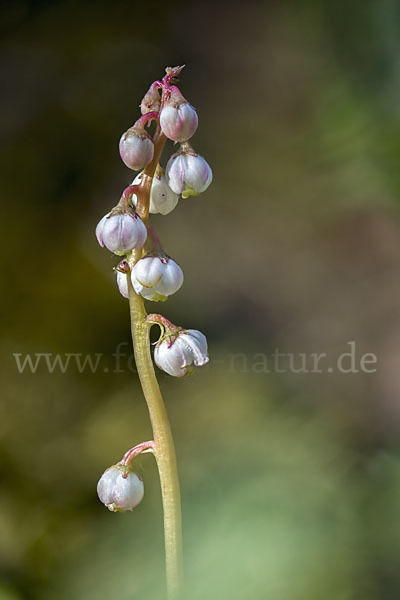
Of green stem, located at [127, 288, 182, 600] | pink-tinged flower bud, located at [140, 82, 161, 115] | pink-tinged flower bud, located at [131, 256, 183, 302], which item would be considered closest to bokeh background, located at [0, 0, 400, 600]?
green stem, located at [127, 288, 182, 600]

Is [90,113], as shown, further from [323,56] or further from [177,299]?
[323,56]

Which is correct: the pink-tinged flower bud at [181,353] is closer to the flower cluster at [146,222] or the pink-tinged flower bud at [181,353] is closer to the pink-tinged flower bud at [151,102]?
the flower cluster at [146,222]

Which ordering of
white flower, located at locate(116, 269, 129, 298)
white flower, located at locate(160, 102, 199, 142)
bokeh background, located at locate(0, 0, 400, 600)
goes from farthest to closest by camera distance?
bokeh background, located at locate(0, 0, 400, 600)
white flower, located at locate(116, 269, 129, 298)
white flower, located at locate(160, 102, 199, 142)

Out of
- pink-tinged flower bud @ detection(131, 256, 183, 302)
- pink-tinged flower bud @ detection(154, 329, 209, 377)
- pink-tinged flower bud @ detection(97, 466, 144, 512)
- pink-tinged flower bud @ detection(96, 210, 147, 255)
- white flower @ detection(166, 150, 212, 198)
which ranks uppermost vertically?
white flower @ detection(166, 150, 212, 198)

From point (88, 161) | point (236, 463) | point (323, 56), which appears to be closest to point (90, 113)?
point (88, 161)

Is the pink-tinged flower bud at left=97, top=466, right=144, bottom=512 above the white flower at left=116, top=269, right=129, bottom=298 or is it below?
below

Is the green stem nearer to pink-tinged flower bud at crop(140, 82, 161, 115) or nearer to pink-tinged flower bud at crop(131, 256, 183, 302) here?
pink-tinged flower bud at crop(131, 256, 183, 302)

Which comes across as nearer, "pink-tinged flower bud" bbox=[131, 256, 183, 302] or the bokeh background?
"pink-tinged flower bud" bbox=[131, 256, 183, 302]

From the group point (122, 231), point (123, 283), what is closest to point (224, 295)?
point (123, 283)
